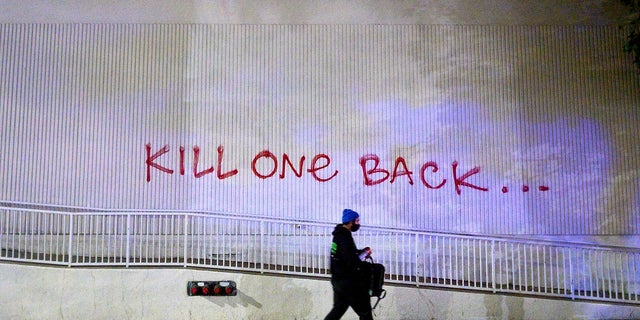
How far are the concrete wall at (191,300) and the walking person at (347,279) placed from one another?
2667 millimetres

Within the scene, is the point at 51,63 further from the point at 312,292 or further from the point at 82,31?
the point at 312,292

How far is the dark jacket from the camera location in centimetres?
820

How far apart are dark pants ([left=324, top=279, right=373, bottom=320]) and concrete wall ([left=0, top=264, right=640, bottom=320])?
2656 millimetres

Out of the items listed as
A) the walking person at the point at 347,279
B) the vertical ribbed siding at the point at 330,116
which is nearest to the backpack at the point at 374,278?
the walking person at the point at 347,279

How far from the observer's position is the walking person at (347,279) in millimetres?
8203

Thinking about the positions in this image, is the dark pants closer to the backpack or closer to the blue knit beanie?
the backpack

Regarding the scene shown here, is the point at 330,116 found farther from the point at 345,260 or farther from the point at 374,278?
the point at 345,260

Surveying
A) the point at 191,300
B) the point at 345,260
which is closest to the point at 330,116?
the point at 191,300

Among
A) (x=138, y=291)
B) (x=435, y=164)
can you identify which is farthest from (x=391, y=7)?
(x=138, y=291)

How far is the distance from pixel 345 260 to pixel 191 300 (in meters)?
3.69

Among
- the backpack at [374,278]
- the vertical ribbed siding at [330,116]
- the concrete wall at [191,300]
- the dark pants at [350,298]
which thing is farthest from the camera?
the vertical ribbed siding at [330,116]

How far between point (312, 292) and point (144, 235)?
429cm

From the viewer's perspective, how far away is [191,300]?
10.7 m

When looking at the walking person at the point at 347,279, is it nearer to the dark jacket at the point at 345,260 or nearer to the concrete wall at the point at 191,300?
the dark jacket at the point at 345,260
